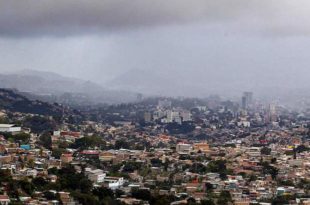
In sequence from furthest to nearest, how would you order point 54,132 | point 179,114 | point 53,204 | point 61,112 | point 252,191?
point 179,114, point 61,112, point 54,132, point 252,191, point 53,204

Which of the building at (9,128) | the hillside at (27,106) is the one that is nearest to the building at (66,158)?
the building at (9,128)

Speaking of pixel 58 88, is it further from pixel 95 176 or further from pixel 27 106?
pixel 95 176

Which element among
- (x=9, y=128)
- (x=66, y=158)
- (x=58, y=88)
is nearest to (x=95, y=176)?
(x=66, y=158)

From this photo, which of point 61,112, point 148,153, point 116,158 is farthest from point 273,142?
point 61,112

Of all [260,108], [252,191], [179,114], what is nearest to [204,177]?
[252,191]

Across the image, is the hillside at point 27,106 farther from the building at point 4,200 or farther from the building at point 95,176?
the building at point 4,200

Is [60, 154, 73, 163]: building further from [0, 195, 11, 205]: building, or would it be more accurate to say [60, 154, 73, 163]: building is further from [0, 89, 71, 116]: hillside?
[0, 89, 71, 116]: hillside

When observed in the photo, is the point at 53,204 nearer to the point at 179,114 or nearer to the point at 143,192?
the point at 143,192

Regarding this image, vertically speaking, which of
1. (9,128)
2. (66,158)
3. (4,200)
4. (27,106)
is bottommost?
(4,200)

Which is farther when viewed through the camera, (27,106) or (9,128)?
(27,106)

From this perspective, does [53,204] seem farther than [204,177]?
No

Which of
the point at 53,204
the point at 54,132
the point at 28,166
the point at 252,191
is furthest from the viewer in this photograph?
the point at 54,132
